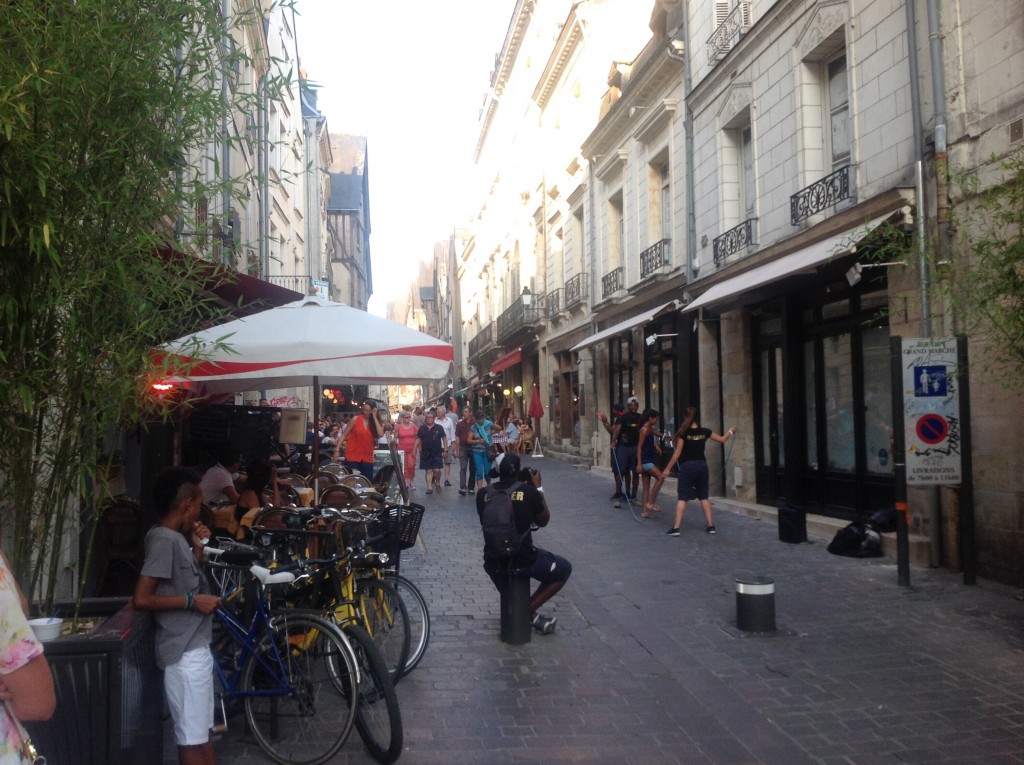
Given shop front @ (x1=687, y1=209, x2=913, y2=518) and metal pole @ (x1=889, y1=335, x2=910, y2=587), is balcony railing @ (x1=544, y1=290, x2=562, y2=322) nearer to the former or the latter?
shop front @ (x1=687, y1=209, x2=913, y2=518)

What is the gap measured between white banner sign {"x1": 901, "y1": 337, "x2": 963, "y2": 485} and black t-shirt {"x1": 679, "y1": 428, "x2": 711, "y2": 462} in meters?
3.74

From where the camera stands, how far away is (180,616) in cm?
409

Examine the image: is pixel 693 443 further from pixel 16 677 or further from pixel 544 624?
pixel 16 677

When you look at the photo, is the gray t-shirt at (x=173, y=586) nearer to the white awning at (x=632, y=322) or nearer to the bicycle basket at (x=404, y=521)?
the bicycle basket at (x=404, y=521)

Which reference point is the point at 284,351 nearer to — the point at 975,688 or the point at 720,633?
the point at 720,633

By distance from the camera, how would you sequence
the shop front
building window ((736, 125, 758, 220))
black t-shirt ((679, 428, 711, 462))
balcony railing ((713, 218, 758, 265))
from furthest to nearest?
building window ((736, 125, 758, 220)) < balcony railing ((713, 218, 758, 265)) < black t-shirt ((679, 428, 711, 462)) < the shop front

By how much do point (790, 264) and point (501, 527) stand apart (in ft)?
20.6

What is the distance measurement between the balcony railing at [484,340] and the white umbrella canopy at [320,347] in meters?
32.7

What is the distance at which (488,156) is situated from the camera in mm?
47875

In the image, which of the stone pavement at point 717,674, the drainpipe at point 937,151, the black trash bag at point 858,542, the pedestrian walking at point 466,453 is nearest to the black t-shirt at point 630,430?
the pedestrian walking at point 466,453

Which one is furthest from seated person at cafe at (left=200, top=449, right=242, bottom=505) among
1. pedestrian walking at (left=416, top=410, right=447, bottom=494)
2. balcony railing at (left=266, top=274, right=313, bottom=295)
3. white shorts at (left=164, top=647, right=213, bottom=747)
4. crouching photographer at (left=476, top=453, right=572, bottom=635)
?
balcony railing at (left=266, top=274, right=313, bottom=295)

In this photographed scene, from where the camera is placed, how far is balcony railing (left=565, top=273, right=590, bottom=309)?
2559cm

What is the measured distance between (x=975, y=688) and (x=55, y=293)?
5.38 meters

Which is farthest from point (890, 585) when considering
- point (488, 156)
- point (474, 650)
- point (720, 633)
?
point (488, 156)
